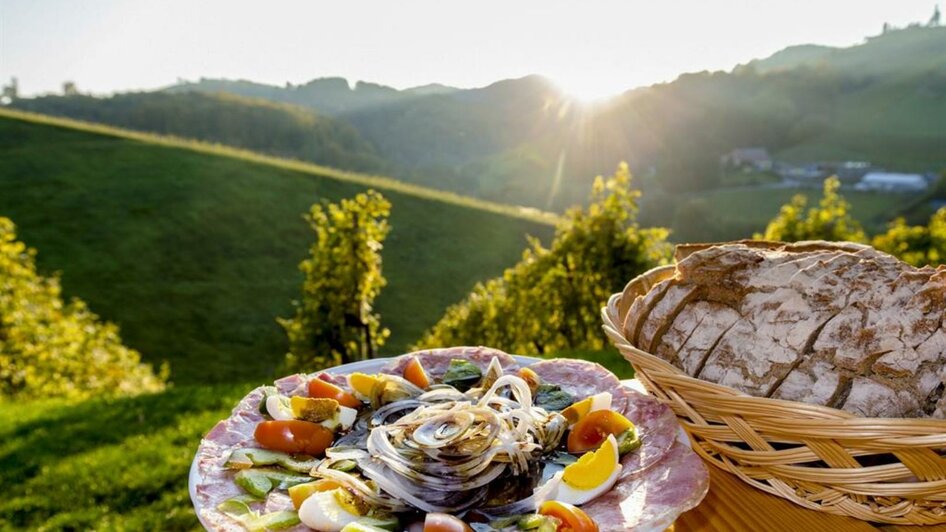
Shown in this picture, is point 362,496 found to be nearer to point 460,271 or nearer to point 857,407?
point 857,407

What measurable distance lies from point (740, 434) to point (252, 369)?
19.2 m

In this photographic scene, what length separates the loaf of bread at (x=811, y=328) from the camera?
59.7 inches

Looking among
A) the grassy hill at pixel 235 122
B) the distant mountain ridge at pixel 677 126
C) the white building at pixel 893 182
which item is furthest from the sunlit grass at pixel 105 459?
the white building at pixel 893 182

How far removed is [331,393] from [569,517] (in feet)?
3.08

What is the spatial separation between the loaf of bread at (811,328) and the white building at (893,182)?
49.6m

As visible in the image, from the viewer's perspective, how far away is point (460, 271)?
1124 inches

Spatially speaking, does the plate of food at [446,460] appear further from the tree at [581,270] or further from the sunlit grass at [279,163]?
the sunlit grass at [279,163]

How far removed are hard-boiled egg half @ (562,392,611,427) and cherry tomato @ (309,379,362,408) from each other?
0.67 m

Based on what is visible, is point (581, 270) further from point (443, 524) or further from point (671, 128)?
A: point (671, 128)

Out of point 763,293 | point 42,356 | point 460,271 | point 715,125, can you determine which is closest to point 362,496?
point 763,293

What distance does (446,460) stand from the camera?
4.98 feet

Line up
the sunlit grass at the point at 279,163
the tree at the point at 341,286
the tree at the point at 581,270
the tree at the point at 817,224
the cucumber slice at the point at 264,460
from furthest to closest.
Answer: the sunlit grass at the point at 279,163 → the tree at the point at 817,224 → the tree at the point at 341,286 → the tree at the point at 581,270 → the cucumber slice at the point at 264,460

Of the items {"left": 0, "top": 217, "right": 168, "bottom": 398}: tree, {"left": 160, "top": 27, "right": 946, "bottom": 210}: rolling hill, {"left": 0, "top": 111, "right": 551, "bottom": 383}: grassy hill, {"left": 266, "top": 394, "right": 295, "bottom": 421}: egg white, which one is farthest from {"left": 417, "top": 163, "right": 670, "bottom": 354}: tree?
{"left": 160, "top": 27, "right": 946, "bottom": 210}: rolling hill

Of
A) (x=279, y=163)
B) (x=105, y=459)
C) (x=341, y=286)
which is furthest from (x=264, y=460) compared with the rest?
(x=279, y=163)
